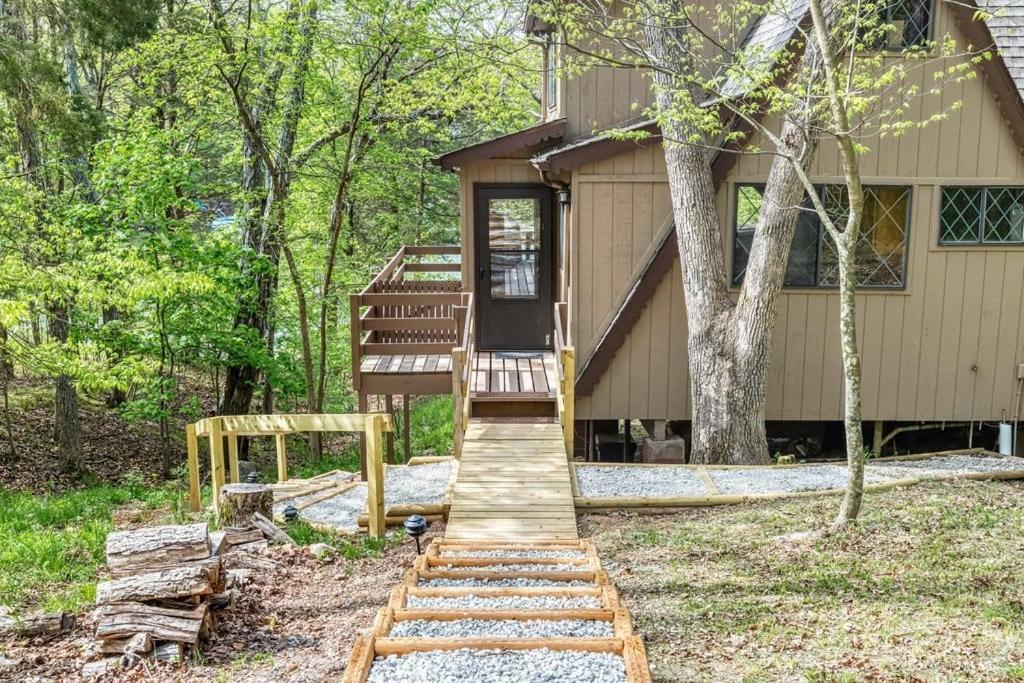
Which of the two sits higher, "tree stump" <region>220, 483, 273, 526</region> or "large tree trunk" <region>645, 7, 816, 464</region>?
"large tree trunk" <region>645, 7, 816, 464</region>

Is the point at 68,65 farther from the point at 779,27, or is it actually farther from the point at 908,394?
the point at 908,394

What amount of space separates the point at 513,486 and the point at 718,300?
129 inches

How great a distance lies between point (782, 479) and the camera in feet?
28.3

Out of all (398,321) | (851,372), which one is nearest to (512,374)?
(398,321)

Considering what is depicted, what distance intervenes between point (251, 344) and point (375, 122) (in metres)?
4.54

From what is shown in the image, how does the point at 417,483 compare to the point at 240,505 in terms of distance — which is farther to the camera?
the point at 417,483

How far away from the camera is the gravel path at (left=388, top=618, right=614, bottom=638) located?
157 inches

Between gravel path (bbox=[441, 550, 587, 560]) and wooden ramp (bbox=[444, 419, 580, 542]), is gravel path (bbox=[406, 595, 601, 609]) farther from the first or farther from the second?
wooden ramp (bbox=[444, 419, 580, 542])

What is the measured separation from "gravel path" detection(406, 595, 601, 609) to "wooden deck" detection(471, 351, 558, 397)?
521cm

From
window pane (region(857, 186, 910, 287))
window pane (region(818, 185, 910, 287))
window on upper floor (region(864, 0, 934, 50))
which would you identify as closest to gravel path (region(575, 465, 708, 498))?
window pane (region(818, 185, 910, 287))

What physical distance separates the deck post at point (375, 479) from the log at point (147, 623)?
257cm

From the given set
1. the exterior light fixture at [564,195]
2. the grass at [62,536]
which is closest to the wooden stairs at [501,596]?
the grass at [62,536]

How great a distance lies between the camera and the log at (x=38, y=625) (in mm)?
4680

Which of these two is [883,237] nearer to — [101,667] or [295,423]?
[295,423]
